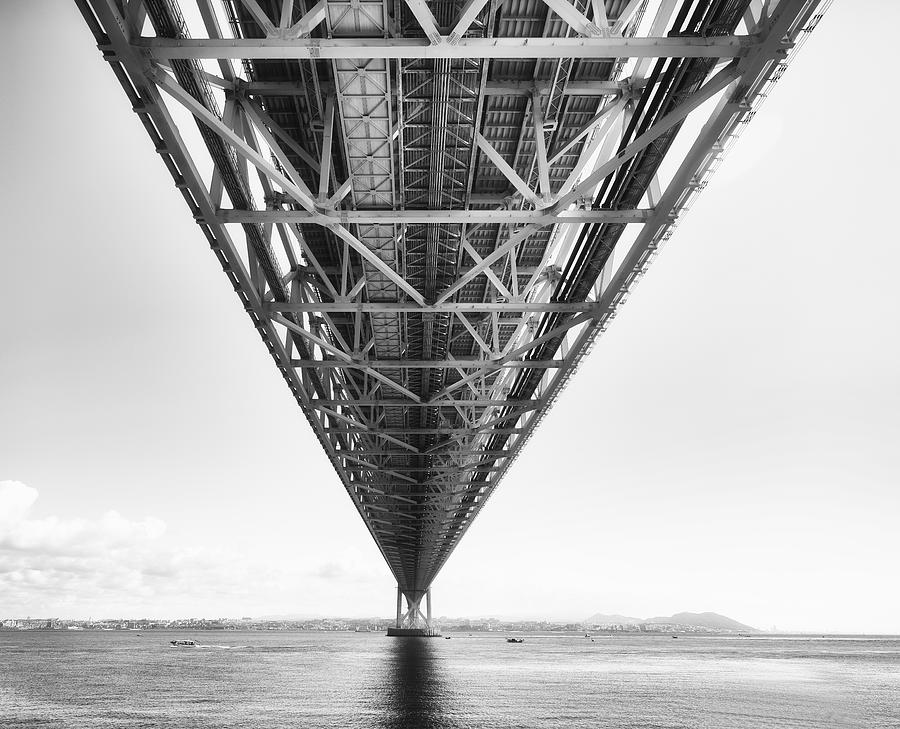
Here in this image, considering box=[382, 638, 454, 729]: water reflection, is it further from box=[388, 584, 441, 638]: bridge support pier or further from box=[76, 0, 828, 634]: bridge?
box=[388, 584, 441, 638]: bridge support pier

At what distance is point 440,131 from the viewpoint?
544 inches

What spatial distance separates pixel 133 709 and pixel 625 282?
29.6 metres

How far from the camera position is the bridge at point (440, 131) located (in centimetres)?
1007

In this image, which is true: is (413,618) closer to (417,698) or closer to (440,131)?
(417,698)

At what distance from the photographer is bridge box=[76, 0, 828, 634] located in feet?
33.0

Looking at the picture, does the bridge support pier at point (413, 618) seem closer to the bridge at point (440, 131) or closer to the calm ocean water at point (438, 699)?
the calm ocean water at point (438, 699)

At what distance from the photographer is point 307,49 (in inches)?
389

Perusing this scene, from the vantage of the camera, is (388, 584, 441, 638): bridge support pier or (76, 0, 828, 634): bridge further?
(388, 584, 441, 638): bridge support pier

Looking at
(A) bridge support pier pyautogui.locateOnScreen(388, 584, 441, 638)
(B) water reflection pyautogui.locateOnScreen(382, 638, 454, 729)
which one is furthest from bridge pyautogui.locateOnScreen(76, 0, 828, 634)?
(A) bridge support pier pyautogui.locateOnScreen(388, 584, 441, 638)

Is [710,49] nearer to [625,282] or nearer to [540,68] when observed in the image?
[540,68]

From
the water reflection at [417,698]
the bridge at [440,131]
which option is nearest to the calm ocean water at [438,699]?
the water reflection at [417,698]

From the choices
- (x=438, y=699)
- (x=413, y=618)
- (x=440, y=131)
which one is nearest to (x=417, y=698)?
(x=438, y=699)

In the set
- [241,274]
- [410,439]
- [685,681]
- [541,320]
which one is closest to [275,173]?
[241,274]

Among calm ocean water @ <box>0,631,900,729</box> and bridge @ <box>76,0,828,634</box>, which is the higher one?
bridge @ <box>76,0,828,634</box>
